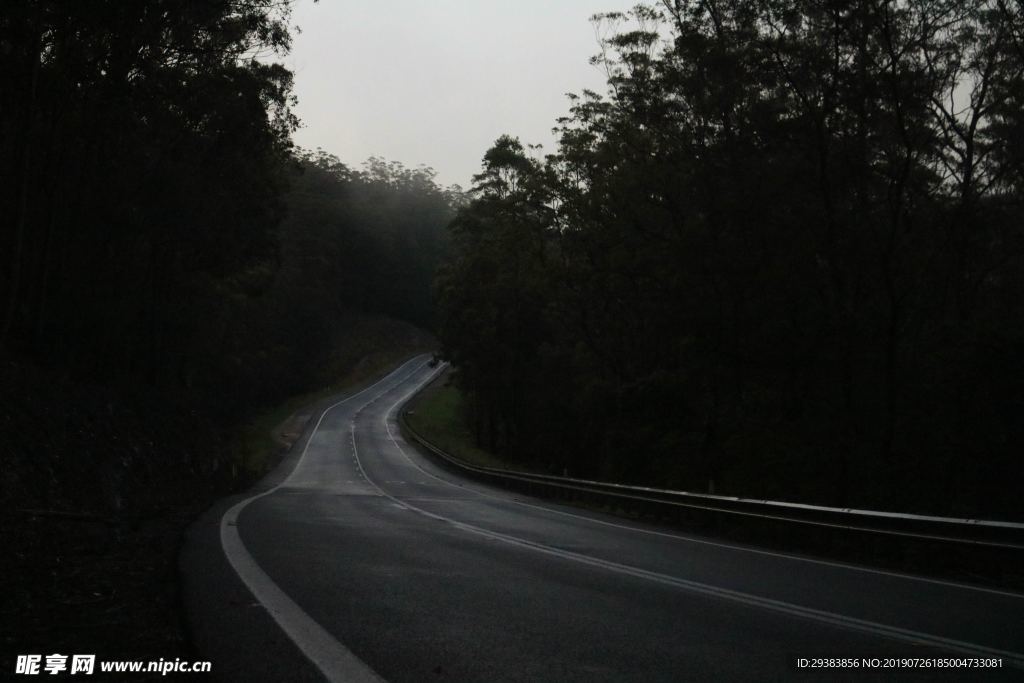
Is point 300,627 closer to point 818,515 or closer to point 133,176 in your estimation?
point 818,515

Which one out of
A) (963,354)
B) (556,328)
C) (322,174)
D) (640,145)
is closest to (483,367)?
(556,328)

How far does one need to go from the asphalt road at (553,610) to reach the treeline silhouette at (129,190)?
908cm

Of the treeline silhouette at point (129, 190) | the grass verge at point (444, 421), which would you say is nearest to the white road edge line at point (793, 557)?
the treeline silhouette at point (129, 190)

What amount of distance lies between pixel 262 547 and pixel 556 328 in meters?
45.1

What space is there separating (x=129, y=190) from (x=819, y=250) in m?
22.4

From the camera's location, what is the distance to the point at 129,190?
3189 centimetres

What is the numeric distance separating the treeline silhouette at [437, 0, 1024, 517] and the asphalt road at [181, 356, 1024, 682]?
12.9 m

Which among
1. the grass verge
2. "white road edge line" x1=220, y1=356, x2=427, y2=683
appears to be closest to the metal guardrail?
"white road edge line" x1=220, y1=356, x2=427, y2=683

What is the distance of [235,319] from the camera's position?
6384 centimetres

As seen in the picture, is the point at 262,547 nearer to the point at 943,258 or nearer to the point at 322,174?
the point at 943,258

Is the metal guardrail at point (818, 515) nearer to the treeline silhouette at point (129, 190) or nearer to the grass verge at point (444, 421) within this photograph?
the treeline silhouette at point (129, 190)

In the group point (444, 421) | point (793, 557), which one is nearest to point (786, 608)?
point (793, 557)

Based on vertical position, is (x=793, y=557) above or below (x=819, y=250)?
below

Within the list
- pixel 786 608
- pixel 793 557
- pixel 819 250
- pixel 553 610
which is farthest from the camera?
pixel 819 250
